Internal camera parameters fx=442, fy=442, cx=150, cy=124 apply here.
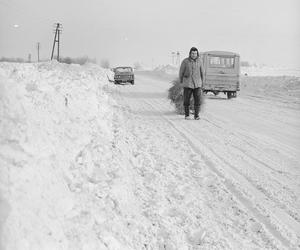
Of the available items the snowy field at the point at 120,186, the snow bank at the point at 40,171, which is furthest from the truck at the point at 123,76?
the snow bank at the point at 40,171

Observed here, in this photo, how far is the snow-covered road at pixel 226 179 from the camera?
427 centimetres

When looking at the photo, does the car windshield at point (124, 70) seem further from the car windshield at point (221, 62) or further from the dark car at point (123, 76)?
the car windshield at point (221, 62)

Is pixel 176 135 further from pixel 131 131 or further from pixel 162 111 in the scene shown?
pixel 162 111

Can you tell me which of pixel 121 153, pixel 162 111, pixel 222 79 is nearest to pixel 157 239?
pixel 121 153

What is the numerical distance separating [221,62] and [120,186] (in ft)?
62.8

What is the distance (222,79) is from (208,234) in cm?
1917

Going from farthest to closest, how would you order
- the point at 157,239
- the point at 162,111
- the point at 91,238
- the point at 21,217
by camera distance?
the point at 162,111 < the point at 157,239 < the point at 91,238 < the point at 21,217

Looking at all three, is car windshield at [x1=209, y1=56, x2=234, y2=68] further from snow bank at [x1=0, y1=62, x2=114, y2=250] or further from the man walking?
snow bank at [x1=0, y1=62, x2=114, y2=250]

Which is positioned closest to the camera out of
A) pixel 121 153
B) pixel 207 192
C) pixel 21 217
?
pixel 21 217

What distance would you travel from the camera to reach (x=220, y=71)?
75.4 ft

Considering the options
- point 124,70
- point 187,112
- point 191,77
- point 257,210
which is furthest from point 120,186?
point 124,70

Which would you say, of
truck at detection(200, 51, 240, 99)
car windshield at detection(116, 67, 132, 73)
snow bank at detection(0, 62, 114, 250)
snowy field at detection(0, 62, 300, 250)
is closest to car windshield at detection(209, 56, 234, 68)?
truck at detection(200, 51, 240, 99)

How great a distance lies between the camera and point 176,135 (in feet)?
29.0

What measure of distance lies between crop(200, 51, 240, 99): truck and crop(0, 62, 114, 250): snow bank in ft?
57.1
